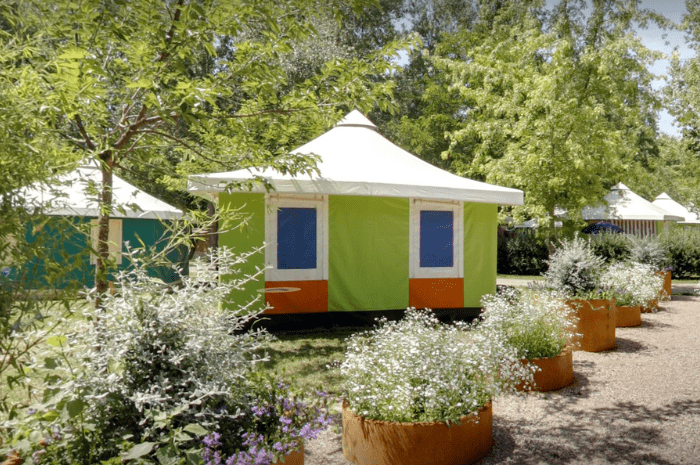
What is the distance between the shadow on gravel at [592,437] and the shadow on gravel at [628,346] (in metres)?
2.06

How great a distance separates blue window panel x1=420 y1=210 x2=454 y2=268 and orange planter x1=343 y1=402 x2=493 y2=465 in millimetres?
5212

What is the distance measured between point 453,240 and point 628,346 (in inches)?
116

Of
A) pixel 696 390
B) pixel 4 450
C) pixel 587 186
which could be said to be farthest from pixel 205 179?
pixel 587 186

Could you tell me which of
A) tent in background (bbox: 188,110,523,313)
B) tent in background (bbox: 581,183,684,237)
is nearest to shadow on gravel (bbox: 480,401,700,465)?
tent in background (bbox: 188,110,523,313)

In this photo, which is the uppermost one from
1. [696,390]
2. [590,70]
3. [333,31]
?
[333,31]

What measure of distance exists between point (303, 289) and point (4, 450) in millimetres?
5893

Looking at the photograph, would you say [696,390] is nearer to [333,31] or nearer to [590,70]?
[590,70]

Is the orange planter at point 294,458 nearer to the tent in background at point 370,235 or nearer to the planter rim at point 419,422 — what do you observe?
the planter rim at point 419,422

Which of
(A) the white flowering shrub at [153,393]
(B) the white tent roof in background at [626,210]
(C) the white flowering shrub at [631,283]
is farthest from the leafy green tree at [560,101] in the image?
(A) the white flowering shrub at [153,393]

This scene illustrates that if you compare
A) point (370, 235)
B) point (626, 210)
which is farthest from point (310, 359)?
point (626, 210)

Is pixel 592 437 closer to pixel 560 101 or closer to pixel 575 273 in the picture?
pixel 575 273

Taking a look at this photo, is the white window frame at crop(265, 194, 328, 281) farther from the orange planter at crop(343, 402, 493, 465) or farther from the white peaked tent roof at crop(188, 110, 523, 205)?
the orange planter at crop(343, 402, 493, 465)

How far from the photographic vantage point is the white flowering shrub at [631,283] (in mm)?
8039

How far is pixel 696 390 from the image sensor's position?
15.9 feet
